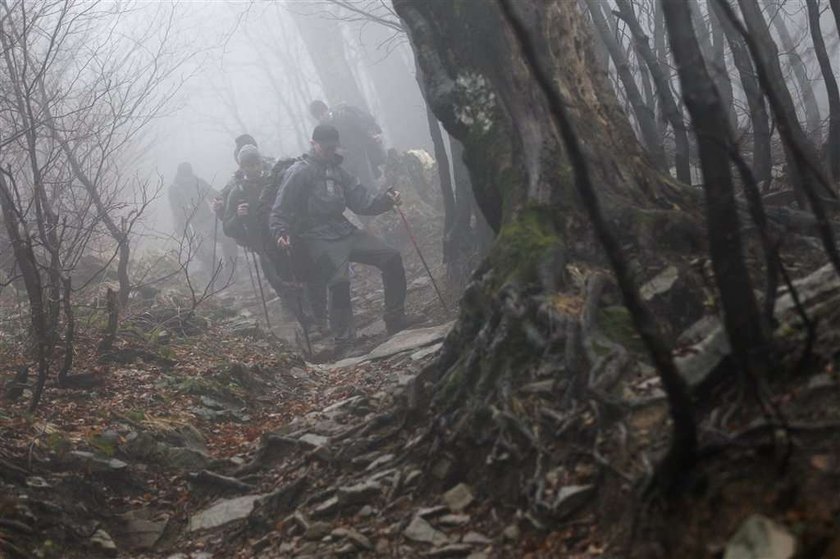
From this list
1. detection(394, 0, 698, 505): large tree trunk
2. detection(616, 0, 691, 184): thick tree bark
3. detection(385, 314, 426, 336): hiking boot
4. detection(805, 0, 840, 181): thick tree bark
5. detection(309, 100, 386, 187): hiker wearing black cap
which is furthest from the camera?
detection(309, 100, 386, 187): hiker wearing black cap

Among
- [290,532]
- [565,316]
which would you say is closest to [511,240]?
[565,316]

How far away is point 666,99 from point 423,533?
472 centimetres

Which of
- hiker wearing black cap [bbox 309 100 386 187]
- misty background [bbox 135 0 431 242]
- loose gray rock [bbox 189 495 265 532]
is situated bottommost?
loose gray rock [bbox 189 495 265 532]

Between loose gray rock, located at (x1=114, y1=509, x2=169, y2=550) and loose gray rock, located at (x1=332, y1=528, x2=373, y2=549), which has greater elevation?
loose gray rock, located at (x1=114, y1=509, x2=169, y2=550)

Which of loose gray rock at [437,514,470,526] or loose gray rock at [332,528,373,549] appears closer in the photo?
loose gray rock at [437,514,470,526]

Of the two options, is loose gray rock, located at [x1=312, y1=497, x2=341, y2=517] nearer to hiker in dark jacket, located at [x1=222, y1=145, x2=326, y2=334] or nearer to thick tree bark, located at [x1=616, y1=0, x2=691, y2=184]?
thick tree bark, located at [x1=616, y1=0, x2=691, y2=184]

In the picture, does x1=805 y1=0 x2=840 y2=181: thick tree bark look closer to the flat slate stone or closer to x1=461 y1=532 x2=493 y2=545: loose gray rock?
the flat slate stone

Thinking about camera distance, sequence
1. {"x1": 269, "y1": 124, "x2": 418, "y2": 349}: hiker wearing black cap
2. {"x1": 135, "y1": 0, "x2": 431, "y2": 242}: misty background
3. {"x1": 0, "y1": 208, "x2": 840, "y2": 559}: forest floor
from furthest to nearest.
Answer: {"x1": 135, "y1": 0, "x2": 431, "y2": 242}: misty background → {"x1": 269, "y1": 124, "x2": 418, "y2": 349}: hiker wearing black cap → {"x1": 0, "y1": 208, "x2": 840, "y2": 559}: forest floor

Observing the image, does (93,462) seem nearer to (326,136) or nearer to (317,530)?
(317,530)

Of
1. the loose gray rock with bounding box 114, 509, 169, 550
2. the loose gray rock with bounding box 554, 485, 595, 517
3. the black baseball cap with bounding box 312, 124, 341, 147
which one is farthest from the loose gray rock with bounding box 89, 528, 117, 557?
the black baseball cap with bounding box 312, 124, 341, 147

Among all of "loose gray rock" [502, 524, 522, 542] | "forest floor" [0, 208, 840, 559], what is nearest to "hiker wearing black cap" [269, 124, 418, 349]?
"forest floor" [0, 208, 840, 559]

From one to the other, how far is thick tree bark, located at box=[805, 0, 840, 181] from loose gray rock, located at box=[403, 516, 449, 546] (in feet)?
18.2

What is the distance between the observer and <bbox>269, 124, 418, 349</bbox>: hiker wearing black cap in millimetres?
10602

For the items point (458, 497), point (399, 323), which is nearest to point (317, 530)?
point (458, 497)
